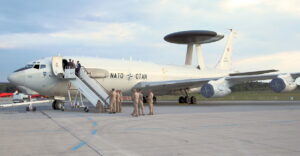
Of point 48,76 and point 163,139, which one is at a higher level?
point 48,76

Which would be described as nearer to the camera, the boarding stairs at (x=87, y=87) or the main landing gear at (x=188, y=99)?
the boarding stairs at (x=87, y=87)

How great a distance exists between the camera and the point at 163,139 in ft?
27.2

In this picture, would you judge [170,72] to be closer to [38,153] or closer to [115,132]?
[115,132]

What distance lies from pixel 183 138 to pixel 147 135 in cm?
119

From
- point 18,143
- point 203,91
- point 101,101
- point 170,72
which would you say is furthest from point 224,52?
point 18,143

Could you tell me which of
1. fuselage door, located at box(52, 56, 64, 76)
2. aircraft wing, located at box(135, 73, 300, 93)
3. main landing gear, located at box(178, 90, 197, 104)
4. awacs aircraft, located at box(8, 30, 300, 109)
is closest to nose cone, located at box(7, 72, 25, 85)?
awacs aircraft, located at box(8, 30, 300, 109)

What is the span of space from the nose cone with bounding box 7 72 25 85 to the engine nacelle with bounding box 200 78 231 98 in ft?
44.0

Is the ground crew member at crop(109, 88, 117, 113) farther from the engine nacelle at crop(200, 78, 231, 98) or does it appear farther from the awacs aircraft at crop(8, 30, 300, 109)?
the engine nacelle at crop(200, 78, 231, 98)

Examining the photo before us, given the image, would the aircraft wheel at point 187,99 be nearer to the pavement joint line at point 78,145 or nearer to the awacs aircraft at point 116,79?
the awacs aircraft at point 116,79

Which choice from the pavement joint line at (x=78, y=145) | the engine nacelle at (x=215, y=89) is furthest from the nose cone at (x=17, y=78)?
the pavement joint line at (x=78, y=145)

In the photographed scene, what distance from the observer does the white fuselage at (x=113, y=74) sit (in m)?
20.6

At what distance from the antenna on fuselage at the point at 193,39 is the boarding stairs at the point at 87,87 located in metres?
23.2

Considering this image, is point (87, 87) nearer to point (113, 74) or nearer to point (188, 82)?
point (113, 74)

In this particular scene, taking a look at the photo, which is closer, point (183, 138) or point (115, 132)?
point (183, 138)
